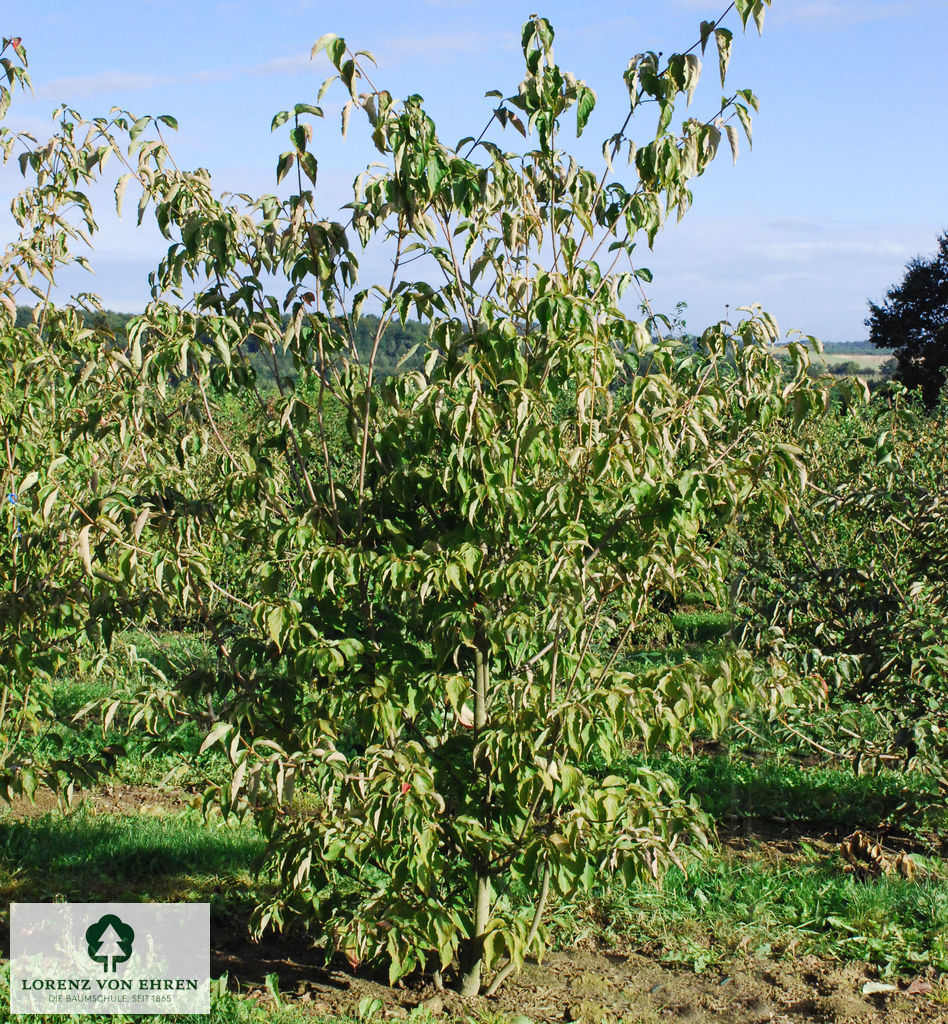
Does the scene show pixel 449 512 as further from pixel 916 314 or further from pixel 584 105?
pixel 916 314

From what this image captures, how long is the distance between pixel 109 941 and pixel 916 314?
38532 millimetres

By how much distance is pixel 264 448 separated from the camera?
10.3ft

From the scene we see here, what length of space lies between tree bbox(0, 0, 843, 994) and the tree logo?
0.81 metres

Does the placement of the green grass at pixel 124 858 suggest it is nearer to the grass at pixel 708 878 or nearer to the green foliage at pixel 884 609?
the grass at pixel 708 878

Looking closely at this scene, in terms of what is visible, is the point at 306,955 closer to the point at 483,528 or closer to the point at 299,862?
the point at 299,862

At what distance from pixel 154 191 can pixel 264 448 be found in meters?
0.93

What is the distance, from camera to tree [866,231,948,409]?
3510cm

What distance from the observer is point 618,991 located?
3.51 metres

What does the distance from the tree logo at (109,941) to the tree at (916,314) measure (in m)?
35.3

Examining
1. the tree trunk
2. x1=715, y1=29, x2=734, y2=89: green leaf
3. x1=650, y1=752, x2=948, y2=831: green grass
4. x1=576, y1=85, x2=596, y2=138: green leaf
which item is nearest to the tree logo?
the tree trunk

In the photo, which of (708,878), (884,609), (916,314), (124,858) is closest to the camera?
(708,878)

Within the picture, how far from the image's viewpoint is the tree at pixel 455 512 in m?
2.82

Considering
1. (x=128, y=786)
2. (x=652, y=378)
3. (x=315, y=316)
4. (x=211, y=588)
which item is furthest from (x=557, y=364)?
(x=128, y=786)

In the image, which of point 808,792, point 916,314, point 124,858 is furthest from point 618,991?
point 916,314
